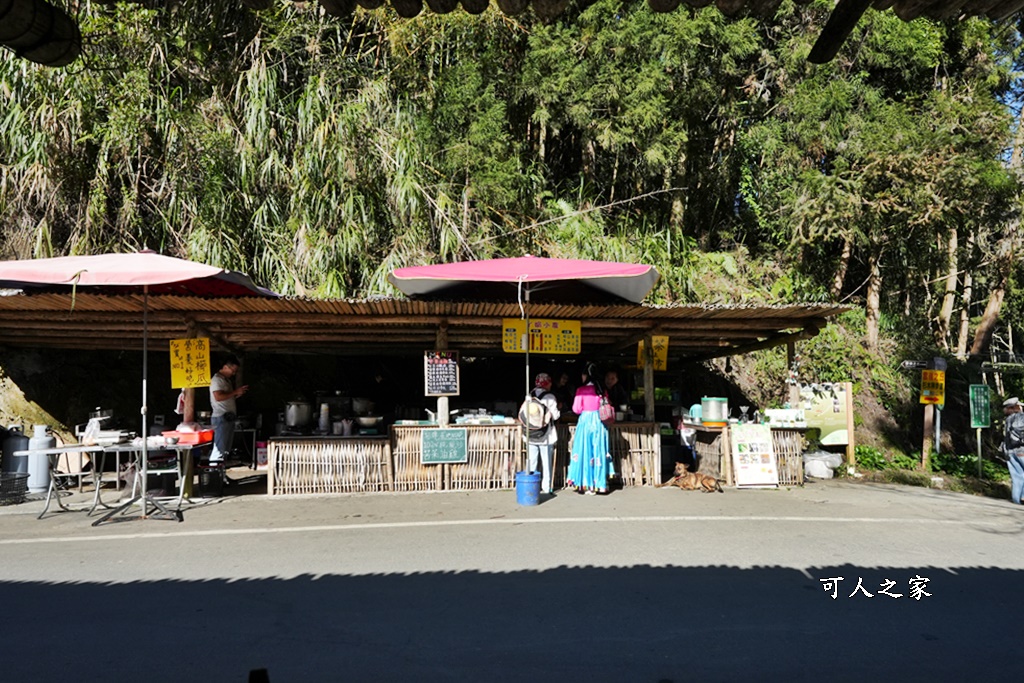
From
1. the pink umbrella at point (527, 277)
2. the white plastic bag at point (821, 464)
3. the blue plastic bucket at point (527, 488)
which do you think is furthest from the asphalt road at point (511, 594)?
the white plastic bag at point (821, 464)

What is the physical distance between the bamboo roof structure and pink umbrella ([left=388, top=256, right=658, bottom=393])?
0.19 meters

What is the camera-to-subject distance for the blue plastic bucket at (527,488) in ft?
27.0

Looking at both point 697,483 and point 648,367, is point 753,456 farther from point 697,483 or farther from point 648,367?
point 648,367

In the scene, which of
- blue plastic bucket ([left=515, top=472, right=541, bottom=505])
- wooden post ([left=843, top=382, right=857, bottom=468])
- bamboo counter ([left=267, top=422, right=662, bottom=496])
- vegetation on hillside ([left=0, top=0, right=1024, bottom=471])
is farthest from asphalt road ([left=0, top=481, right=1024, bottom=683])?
vegetation on hillside ([left=0, top=0, right=1024, bottom=471])

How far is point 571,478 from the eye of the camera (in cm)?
914

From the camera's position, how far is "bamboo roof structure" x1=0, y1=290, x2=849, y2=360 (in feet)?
27.4

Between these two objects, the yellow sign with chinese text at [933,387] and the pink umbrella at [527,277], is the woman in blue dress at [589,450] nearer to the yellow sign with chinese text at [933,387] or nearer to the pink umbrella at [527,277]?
the pink umbrella at [527,277]

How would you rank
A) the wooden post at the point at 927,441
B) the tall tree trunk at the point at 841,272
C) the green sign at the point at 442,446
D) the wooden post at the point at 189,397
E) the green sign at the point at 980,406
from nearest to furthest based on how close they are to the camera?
the wooden post at the point at 189,397
the green sign at the point at 442,446
the green sign at the point at 980,406
the wooden post at the point at 927,441
the tall tree trunk at the point at 841,272

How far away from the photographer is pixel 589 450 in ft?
29.6

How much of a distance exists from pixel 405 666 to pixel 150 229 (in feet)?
36.0

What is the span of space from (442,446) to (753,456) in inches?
171

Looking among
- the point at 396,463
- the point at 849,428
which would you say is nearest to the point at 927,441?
the point at 849,428

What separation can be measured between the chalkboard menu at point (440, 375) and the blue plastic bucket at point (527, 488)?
1.58 metres

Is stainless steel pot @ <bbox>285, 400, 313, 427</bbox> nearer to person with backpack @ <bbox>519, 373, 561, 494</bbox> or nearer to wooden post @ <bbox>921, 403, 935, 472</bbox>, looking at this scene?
person with backpack @ <bbox>519, 373, 561, 494</bbox>
